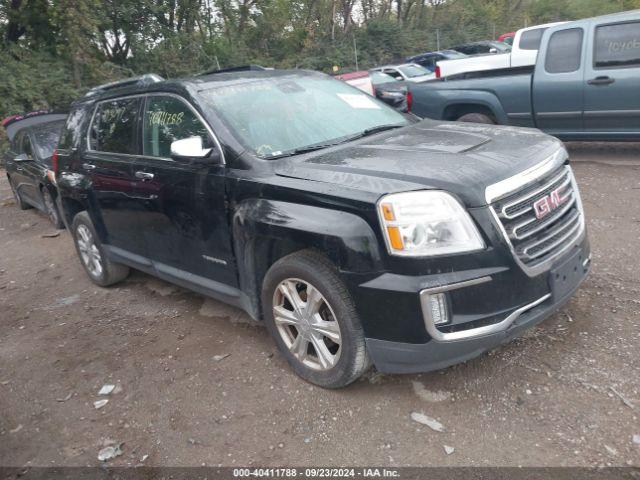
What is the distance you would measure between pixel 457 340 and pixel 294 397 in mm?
1049

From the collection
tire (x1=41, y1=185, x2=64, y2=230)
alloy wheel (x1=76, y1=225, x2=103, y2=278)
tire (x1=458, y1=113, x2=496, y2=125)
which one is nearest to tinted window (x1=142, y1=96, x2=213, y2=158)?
alloy wheel (x1=76, y1=225, x2=103, y2=278)

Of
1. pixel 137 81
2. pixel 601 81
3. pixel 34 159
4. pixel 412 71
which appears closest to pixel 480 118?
pixel 601 81

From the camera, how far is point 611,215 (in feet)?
17.0

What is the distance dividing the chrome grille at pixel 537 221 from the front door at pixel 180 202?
5.37ft

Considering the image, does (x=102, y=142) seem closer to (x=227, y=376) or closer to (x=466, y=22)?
(x=227, y=376)

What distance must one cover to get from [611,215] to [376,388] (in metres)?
3.40

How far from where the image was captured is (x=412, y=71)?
17.8 m

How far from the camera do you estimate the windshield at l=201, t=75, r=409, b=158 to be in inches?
132

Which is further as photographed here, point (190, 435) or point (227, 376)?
point (227, 376)

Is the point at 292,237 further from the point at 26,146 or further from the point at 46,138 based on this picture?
the point at 26,146

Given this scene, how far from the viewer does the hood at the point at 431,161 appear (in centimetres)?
262

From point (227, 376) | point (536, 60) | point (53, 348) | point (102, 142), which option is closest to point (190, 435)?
point (227, 376)

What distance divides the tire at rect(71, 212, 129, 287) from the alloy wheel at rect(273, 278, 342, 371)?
237cm

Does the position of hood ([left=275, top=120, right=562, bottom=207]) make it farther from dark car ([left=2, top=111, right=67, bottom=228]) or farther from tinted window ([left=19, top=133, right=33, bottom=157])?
tinted window ([left=19, top=133, right=33, bottom=157])
